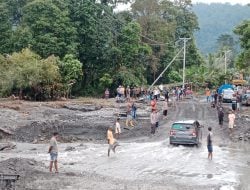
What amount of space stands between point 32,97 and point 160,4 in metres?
34.4

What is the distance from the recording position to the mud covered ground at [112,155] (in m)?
21.1

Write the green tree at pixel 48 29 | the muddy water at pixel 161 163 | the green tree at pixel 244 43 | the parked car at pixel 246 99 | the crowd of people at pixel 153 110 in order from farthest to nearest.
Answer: the green tree at pixel 48 29 → the parked car at pixel 246 99 → the green tree at pixel 244 43 → the crowd of people at pixel 153 110 → the muddy water at pixel 161 163

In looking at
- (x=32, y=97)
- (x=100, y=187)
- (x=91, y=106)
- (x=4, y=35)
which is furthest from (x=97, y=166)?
(x=4, y=35)

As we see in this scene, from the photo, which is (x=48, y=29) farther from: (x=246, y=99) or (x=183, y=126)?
(x=183, y=126)

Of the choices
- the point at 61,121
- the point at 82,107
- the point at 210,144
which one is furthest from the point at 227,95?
the point at 210,144

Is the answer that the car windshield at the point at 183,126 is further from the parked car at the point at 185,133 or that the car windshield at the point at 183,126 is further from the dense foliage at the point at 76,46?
the dense foliage at the point at 76,46

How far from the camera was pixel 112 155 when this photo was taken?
2811 centimetres

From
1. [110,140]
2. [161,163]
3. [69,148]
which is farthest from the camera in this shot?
[69,148]

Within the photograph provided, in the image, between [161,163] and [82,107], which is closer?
[161,163]

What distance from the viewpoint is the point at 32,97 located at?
55.4 metres

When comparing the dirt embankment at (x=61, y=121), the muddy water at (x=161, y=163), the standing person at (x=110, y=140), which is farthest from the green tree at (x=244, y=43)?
A: the standing person at (x=110, y=140)

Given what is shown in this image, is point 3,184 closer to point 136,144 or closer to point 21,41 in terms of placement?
point 136,144

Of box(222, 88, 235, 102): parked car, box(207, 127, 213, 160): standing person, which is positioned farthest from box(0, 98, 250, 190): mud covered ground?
box(222, 88, 235, 102): parked car

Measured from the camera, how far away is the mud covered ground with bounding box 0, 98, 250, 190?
69.3 feet
